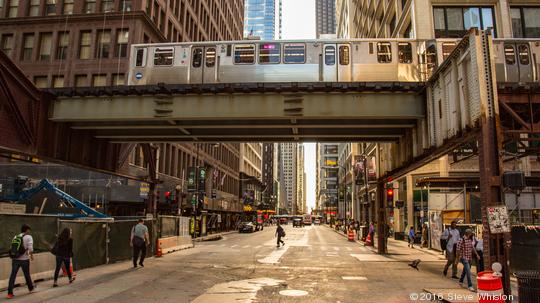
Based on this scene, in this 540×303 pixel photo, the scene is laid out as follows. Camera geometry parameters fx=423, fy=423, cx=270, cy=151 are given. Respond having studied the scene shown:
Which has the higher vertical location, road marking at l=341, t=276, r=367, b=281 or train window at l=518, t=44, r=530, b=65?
train window at l=518, t=44, r=530, b=65

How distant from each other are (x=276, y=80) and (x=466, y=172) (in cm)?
2118

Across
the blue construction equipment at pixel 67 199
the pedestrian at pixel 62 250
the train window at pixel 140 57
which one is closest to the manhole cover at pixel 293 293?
the pedestrian at pixel 62 250

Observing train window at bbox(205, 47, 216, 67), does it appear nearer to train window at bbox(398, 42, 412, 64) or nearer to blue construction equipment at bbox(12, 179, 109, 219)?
train window at bbox(398, 42, 412, 64)

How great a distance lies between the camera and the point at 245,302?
998 centimetres

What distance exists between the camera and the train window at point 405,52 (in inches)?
714

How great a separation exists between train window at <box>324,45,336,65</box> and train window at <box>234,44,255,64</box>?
10.5ft

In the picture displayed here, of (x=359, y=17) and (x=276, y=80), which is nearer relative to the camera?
(x=276, y=80)

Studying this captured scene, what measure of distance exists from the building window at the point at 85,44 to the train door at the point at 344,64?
27131 millimetres

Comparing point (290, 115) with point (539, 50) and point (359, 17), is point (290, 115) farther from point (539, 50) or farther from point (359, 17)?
point (359, 17)

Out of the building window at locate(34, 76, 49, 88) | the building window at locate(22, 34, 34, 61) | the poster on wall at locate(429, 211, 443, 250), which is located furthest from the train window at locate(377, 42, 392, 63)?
the building window at locate(22, 34, 34, 61)

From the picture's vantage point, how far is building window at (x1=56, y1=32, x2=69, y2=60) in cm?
3731

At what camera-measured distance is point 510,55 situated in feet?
53.8

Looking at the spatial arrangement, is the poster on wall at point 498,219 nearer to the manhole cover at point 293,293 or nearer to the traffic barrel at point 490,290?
the traffic barrel at point 490,290

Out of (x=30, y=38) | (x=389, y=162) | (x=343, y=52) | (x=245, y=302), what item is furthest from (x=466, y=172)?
(x=30, y=38)
